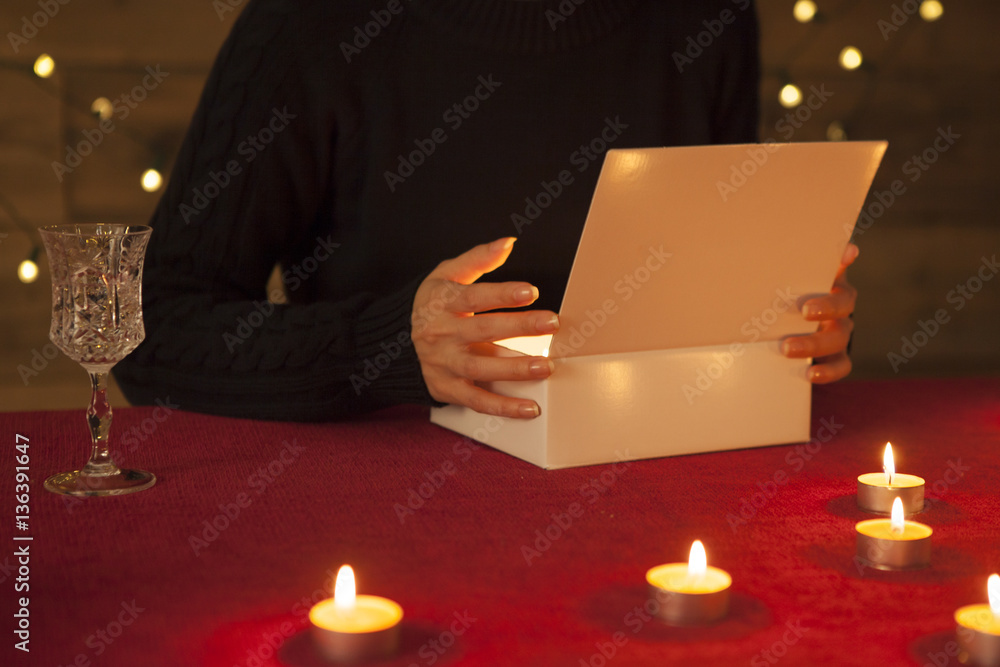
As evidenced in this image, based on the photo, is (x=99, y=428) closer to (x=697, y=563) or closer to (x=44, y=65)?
(x=697, y=563)

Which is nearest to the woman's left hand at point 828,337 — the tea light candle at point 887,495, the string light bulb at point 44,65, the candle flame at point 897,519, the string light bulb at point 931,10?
the tea light candle at point 887,495

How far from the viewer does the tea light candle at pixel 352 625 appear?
62 centimetres

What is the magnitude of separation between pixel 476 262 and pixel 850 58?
252 cm

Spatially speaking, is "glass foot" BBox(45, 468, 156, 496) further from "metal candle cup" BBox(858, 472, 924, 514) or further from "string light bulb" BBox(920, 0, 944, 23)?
"string light bulb" BBox(920, 0, 944, 23)

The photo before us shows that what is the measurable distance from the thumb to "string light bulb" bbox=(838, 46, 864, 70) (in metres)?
2.48

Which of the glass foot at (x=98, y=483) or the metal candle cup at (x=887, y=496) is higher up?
the metal candle cup at (x=887, y=496)

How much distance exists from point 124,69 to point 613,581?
2.44m

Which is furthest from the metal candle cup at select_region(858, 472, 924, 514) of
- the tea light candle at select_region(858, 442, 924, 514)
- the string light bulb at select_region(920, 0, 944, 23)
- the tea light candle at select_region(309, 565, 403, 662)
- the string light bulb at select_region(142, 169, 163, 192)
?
the string light bulb at select_region(920, 0, 944, 23)

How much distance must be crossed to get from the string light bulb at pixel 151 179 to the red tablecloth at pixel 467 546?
1.76 m

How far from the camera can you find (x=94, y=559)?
0.78 meters

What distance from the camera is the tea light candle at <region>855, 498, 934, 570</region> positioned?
2.54 feet

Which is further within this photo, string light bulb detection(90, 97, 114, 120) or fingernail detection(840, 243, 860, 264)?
string light bulb detection(90, 97, 114, 120)

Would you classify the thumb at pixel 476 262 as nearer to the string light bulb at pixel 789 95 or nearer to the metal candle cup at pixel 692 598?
the metal candle cup at pixel 692 598

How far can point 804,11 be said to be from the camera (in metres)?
3.25
